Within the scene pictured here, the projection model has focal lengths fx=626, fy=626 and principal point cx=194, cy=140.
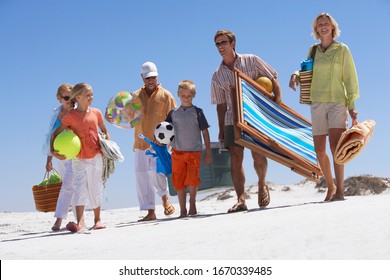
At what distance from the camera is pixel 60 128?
7.04 metres

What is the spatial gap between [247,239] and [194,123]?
2704 millimetres

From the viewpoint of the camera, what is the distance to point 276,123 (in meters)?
7.63

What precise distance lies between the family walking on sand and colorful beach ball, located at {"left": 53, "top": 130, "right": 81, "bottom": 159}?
10 cm

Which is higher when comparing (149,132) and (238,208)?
(149,132)

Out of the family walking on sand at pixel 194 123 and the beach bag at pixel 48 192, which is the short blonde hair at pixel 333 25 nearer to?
the family walking on sand at pixel 194 123

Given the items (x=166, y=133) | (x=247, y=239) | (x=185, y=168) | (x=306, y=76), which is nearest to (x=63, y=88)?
(x=166, y=133)

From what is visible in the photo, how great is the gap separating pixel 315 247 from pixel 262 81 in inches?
140

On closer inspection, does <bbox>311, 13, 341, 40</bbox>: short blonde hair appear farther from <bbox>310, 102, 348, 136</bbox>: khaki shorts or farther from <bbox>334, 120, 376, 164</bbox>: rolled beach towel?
<bbox>334, 120, 376, 164</bbox>: rolled beach towel

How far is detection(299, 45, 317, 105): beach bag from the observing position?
7.05 meters

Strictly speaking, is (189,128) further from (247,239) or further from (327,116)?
(247,239)

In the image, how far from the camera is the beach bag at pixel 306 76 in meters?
7.05

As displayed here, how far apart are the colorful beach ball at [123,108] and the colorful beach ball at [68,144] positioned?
1.14 m

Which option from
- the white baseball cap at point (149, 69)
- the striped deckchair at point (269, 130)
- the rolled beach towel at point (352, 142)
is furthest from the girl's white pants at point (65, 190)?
the rolled beach towel at point (352, 142)
